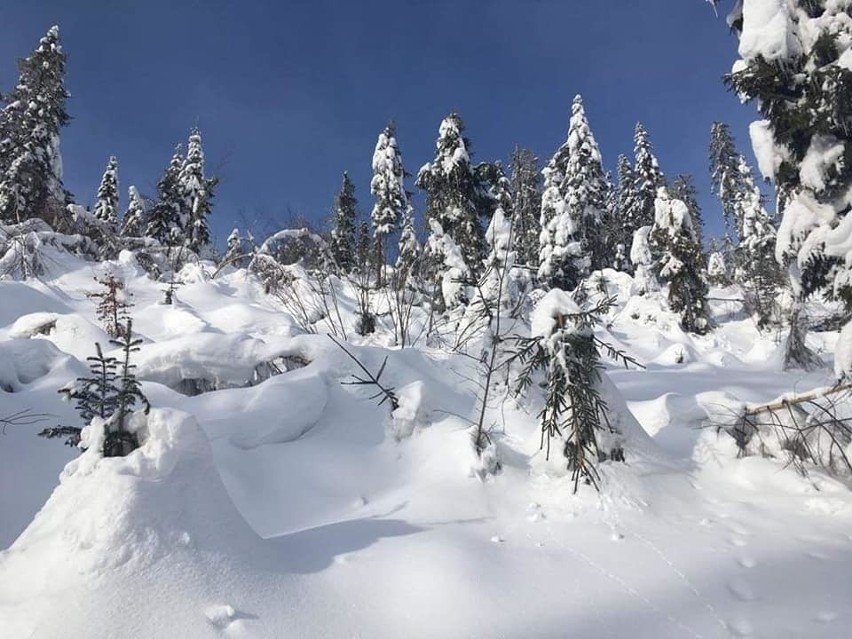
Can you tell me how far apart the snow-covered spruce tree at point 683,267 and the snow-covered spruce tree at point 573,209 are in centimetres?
472

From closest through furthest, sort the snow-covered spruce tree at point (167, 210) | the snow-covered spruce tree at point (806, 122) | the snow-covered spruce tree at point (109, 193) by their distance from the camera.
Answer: the snow-covered spruce tree at point (806, 122) < the snow-covered spruce tree at point (167, 210) < the snow-covered spruce tree at point (109, 193)

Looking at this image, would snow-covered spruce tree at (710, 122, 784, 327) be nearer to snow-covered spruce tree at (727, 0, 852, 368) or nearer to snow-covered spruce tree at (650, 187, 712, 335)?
snow-covered spruce tree at (650, 187, 712, 335)

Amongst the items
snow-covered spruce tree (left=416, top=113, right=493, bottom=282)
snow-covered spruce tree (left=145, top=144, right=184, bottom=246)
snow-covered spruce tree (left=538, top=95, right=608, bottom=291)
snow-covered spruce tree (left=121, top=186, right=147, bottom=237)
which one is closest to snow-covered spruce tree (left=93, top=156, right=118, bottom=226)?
snow-covered spruce tree (left=121, top=186, right=147, bottom=237)

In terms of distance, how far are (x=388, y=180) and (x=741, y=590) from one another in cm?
2381

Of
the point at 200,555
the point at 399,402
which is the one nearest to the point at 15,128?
the point at 399,402

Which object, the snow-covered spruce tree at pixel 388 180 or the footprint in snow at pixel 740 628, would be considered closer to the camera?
the footprint in snow at pixel 740 628

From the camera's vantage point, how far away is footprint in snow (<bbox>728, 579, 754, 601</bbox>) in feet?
7.80

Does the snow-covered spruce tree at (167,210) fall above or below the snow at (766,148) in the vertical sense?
above

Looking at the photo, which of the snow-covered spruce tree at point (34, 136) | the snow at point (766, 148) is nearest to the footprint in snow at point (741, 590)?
the snow at point (766, 148)

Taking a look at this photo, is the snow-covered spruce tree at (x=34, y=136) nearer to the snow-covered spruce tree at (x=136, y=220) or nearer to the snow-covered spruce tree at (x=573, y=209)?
the snow-covered spruce tree at (x=136, y=220)

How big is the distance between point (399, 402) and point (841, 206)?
15.4 feet

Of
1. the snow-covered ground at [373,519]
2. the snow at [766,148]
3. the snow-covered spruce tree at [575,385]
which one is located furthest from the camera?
the snow at [766,148]

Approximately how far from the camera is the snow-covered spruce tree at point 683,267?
1734 cm

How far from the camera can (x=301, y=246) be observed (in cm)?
1273
